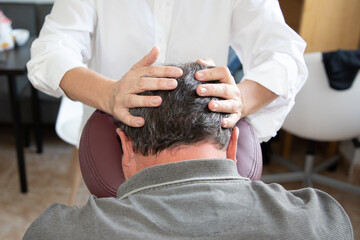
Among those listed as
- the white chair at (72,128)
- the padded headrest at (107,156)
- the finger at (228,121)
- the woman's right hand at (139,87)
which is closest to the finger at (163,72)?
the woman's right hand at (139,87)

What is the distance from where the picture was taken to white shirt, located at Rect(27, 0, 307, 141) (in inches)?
45.9

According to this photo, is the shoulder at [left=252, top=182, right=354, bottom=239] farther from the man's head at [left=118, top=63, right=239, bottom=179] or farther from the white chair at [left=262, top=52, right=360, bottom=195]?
the white chair at [left=262, top=52, right=360, bottom=195]

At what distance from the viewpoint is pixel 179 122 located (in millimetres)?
854

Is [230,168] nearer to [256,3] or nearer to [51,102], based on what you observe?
[256,3]

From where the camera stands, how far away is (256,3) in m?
1.21

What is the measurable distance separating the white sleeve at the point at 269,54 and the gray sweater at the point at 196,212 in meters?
0.41

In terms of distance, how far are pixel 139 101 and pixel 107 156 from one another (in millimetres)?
239

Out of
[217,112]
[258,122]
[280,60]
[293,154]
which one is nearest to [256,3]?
[280,60]

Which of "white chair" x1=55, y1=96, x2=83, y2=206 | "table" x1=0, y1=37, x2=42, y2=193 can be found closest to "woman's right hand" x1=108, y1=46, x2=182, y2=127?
"white chair" x1=55, y1=96, x2=83, y2=206

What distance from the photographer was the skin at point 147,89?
89cm

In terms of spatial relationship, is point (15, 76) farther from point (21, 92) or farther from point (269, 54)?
point (269, 54)

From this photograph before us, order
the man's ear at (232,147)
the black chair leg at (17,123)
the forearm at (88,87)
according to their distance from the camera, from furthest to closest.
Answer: the black chair leg at (17,123)
the forearm at (88,87)
the man's ear at (232,147)

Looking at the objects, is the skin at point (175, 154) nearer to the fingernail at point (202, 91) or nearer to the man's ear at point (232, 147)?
the man's ear at point (232, 147)

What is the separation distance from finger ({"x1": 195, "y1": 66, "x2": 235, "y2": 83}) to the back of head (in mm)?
17
